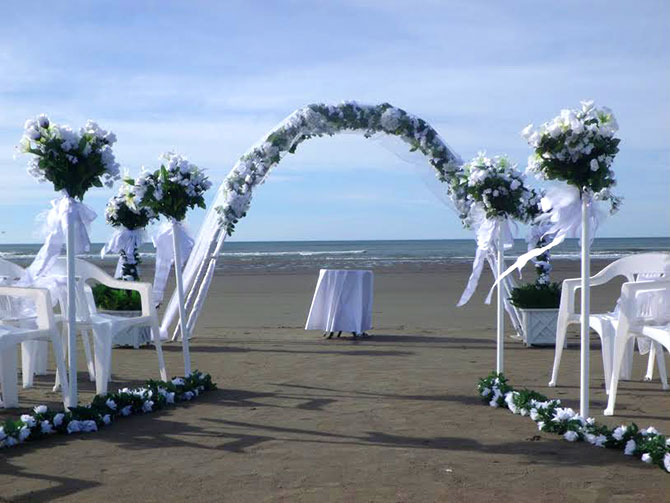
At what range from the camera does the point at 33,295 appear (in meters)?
5.89

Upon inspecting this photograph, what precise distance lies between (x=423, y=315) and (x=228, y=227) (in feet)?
14.9

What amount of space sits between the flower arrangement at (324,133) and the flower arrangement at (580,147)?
521 centimetres

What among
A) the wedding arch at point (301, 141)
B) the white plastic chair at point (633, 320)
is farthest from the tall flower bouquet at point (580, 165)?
the wedding arch at point (301, 141)

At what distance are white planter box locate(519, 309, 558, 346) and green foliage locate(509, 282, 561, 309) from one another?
0.33 ft

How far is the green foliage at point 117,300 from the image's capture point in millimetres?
10461

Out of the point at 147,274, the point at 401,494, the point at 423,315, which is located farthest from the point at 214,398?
the point at 147,274

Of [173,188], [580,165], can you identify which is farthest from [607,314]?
[173,188]

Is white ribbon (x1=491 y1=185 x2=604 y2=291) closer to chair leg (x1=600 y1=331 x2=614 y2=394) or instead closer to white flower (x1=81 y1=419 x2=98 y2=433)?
chair leg (x1=600 y1=331 x2=614 y2=394)

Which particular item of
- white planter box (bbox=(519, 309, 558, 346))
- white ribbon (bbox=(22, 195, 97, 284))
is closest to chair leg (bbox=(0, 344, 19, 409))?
white ribbon (bbox=(22, 195, 97, 284))

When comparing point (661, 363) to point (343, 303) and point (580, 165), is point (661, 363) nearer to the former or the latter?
point (580, 165)

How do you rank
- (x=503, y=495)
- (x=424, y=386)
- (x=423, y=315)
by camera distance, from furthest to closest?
(x=423, y=315)
(x=424, y=386)
(x=503, y=495)

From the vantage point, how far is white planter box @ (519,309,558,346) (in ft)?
32.3

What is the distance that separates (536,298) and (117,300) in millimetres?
5227

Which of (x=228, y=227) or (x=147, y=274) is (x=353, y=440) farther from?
(x=147, y=274)
